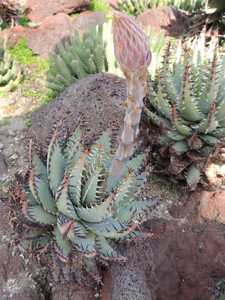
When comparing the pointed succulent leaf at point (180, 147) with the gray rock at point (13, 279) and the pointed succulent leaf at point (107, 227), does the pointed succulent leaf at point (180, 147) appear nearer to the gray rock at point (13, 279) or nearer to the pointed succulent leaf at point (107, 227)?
the pointed succulent leaf at point (107, 227)

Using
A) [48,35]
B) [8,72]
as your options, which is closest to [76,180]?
[8,72]

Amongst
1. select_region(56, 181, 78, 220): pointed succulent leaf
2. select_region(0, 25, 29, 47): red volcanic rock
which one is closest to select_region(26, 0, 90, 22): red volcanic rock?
select_region(0, 25, 29, 47): red volcanic rock

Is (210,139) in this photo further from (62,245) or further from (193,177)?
(62,245)

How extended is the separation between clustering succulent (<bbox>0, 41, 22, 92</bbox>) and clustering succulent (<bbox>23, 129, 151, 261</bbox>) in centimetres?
239

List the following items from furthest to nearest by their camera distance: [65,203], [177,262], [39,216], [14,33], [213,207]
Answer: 1. [14,33]
2. [213,207]
3. [177,262]
4. [39,216]
5. [65,203]

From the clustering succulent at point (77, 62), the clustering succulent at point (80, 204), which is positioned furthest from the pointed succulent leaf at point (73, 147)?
the clustering succulent at point (77, 62)

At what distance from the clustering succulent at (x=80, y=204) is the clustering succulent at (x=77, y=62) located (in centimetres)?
185

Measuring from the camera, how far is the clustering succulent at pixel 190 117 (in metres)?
3.07

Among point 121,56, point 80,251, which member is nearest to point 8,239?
point 80,251

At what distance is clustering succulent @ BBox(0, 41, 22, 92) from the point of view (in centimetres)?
464

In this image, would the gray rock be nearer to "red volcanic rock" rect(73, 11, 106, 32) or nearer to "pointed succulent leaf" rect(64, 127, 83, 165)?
"pointed succulent leaf" rect(64, 127, 83, 165)

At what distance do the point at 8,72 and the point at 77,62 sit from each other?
0.92 meters

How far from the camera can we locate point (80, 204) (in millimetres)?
2312

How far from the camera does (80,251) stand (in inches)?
87.2
